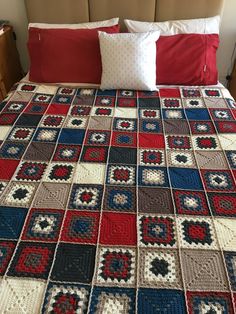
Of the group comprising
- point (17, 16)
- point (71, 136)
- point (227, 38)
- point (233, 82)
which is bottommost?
point (233, 82)

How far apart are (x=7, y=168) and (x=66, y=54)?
0.97 m

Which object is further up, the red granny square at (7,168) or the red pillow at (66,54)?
the red pillow at (66,54)

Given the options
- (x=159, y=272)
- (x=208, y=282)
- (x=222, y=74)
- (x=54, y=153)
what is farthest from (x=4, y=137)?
(x=222, y=74)

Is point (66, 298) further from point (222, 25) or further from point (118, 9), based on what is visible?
point (222, 25)

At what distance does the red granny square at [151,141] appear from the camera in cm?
143

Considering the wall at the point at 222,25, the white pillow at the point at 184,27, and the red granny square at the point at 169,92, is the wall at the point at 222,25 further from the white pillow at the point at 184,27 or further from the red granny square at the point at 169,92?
the red granny square at the point at 169,92

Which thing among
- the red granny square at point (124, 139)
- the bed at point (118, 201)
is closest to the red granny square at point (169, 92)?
the bed at point (118, 201)

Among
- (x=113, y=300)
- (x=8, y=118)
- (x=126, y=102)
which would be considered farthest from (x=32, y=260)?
(x=126, y=102)

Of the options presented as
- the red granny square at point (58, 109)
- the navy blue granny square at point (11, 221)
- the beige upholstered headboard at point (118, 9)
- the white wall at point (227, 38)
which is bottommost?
the navy blue granny square at point (11, 221)

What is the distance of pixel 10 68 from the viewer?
7.70ft

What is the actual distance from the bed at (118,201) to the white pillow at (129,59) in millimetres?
89

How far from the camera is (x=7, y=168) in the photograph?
1.29 m

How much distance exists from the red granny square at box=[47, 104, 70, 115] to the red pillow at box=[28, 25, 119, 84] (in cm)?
29

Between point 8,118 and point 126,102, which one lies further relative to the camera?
point 126,102
